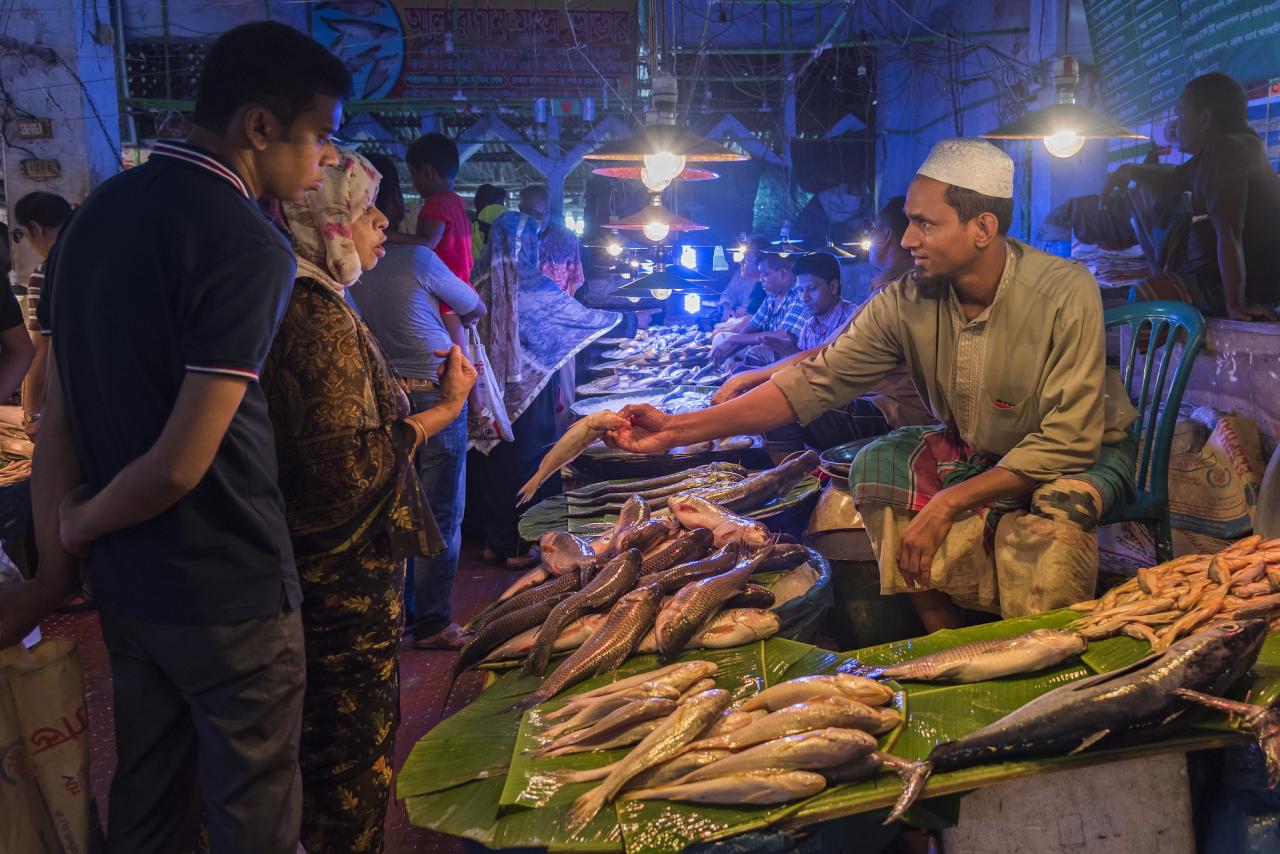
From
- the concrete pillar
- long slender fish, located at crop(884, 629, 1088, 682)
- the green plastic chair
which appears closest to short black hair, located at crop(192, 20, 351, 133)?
long slender fish, located at crop(884, 629, 1088, 682)

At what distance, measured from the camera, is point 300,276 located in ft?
8.00

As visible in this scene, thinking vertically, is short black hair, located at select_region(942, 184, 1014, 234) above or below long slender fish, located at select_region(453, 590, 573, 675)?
above

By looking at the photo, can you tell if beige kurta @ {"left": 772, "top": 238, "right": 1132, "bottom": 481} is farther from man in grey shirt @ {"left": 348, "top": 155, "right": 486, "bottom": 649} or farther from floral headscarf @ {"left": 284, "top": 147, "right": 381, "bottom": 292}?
man in grey shirt @ {"left": 348, "top": 155, "right": 486, "bottom": 649}

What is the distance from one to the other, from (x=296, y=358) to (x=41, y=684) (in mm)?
1013

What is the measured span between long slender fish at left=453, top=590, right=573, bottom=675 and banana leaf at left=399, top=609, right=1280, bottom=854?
0.21 metres

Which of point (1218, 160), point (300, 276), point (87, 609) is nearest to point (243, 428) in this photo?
point (300, 276)

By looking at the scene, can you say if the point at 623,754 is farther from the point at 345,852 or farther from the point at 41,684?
the point at 41,684

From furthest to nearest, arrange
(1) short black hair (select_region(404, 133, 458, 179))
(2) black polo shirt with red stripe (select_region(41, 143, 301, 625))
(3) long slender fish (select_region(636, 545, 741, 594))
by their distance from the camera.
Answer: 1. (1) short black hair (select_region(404, 133, 458, 179))
2. (3) long slender fish (select_region(636, 545, 741, 594))
3. (2) black polo shirt with red stripe (select_region(41, 143, 301, 625))

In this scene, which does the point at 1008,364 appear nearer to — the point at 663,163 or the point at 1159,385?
the point at 1159,385

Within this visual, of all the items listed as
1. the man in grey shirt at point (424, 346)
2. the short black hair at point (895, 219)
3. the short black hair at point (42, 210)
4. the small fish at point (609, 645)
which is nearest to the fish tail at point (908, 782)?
the small fish at point (609, 645)

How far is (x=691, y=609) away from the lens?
114 inches

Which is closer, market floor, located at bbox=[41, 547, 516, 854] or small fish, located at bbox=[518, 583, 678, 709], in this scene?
small fish, located at bbox=[518, 583, 678, 709]

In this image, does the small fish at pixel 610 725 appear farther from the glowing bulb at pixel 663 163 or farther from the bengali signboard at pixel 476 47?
the bengali signboard at pixel 476 47

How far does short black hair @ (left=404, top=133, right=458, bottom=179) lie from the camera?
5781 millimetres
